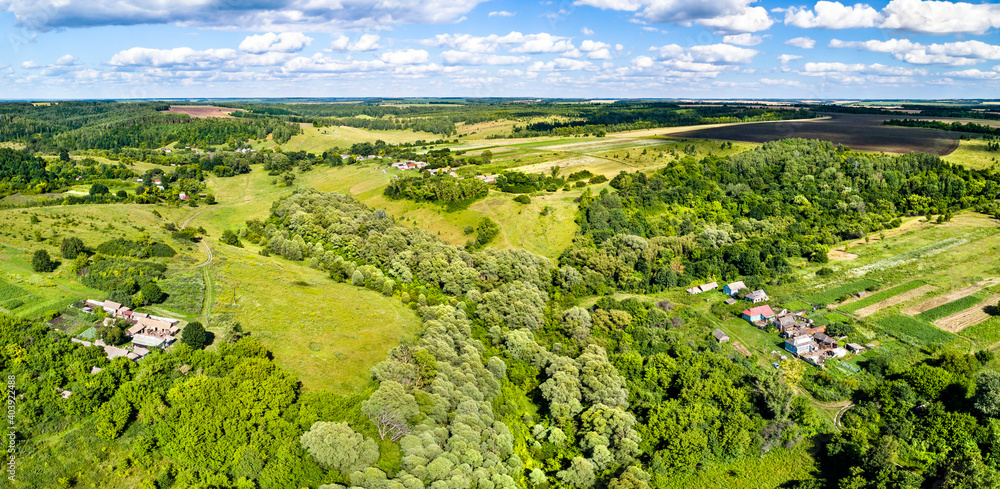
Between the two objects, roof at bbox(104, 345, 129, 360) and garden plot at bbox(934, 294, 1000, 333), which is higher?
roof at bbox(104, 345, 129, 360)

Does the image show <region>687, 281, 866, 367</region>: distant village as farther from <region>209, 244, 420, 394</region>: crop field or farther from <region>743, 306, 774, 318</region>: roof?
<region>209, 244, 420, 394</region>: crop field

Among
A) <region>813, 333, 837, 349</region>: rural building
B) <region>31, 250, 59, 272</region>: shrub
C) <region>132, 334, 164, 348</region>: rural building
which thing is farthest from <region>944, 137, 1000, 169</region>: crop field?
<region>31, 250, 59, 272</region>: shrub

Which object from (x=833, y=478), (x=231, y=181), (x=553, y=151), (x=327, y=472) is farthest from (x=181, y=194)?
(x=833, y=478)

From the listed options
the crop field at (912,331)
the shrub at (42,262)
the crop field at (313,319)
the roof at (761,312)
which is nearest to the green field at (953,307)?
the crop field at (912,331)

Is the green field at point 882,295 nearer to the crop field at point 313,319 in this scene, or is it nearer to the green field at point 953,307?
the green field at point 953,307

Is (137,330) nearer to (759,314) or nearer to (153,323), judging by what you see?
(153,323)

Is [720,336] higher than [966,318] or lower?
lower

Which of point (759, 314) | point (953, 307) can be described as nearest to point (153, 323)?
point (759, 314)
